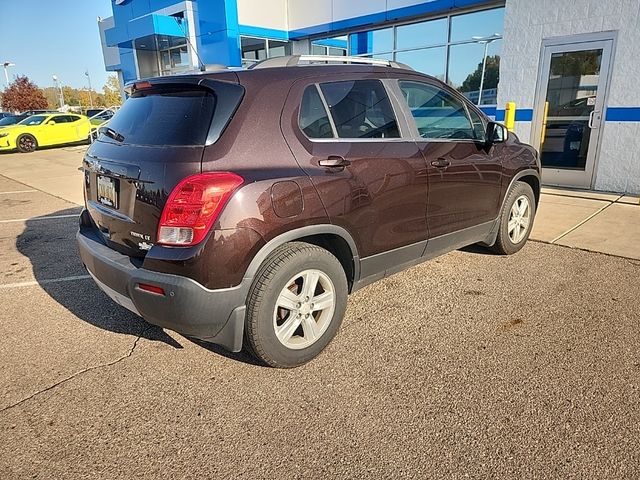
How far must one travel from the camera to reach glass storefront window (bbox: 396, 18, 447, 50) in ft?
36.7

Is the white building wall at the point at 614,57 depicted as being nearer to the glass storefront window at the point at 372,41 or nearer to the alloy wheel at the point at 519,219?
the alloy wheel at the point at 519,219

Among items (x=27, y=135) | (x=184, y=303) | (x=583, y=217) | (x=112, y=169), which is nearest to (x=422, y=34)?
(x=583, y=217)

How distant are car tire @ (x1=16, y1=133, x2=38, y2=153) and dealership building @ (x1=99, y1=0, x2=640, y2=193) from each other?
587 centimetres

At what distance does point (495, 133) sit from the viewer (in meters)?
4.05

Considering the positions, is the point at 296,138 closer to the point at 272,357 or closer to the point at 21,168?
the point at 272,357

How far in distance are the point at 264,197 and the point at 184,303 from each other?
71 centimetres

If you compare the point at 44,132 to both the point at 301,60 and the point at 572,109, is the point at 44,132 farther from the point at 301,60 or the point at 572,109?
the point at 301,60

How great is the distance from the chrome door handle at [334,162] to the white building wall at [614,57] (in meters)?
6.63

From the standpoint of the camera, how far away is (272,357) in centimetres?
276

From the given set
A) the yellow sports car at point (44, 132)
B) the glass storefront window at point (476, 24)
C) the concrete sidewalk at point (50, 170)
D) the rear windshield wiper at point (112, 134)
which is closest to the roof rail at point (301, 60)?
the rear windshield wiper at point (112, 134)

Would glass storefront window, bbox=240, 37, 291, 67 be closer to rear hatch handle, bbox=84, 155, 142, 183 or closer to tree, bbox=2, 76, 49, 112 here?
rear hatch handle, bbox=84, 155, 142, 183

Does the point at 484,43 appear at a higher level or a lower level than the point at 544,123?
higher

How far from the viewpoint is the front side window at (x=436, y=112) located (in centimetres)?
352

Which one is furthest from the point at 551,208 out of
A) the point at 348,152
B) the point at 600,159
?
the point at 348,152
